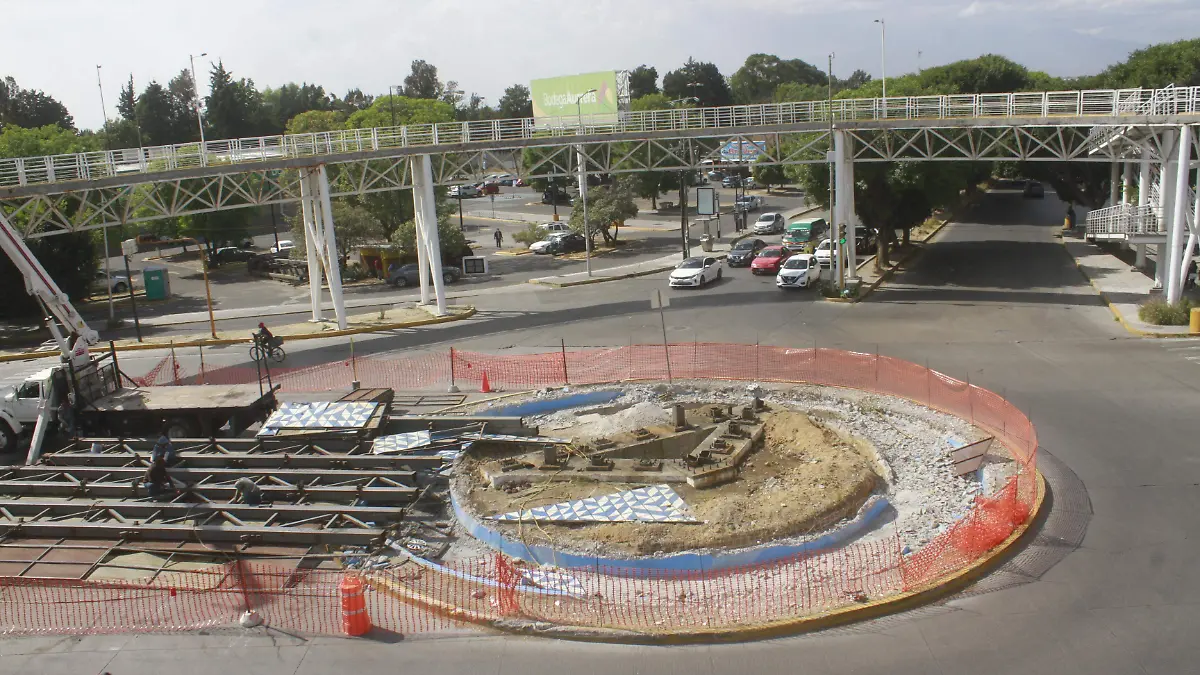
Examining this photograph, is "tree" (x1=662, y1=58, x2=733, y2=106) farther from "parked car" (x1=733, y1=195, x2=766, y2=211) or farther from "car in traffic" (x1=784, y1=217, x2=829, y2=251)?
"car in traffic" (x1=784, y1=217, x2=829, y2=251)

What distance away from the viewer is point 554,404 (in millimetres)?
23125

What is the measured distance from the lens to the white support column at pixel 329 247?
33.9 meters

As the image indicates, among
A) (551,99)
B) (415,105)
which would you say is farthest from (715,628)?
(415,105)

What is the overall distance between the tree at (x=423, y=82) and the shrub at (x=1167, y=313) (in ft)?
433

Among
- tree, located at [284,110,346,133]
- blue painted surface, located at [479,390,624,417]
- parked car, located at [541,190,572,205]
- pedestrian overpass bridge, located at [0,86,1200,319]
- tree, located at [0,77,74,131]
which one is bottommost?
blue painted surface, located at [479,390,624,417]

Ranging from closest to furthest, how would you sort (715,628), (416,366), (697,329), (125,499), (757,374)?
(715,628) → (125,499) → (757,374) → (416,366) → (697,329)

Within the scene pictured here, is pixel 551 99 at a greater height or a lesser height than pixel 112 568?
greater

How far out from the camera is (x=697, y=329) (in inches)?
1232

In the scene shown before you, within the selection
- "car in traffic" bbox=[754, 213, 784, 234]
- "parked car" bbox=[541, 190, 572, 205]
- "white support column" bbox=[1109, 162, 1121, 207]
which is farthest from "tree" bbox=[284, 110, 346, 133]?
"white support column" bbox=[1109, 162, 1121, 207]

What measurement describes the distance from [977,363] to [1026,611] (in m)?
14.3

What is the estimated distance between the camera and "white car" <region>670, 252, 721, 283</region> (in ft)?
133

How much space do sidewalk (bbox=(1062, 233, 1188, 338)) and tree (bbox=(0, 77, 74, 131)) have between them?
96.8 meters

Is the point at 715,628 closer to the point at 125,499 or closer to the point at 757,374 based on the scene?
the point at 125,499

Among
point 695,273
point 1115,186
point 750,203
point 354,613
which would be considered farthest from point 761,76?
point 354,613
